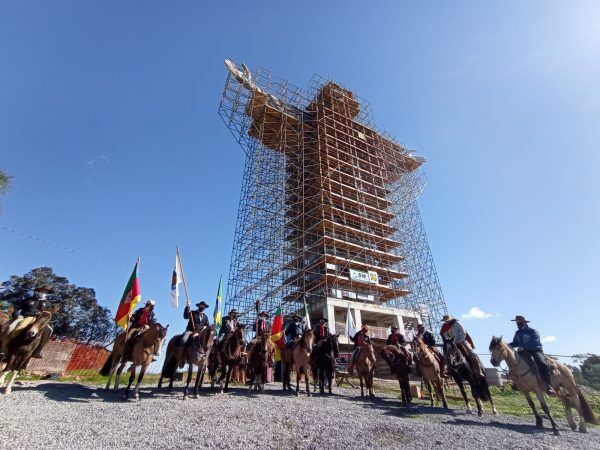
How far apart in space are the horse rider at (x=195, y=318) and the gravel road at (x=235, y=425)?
173cm

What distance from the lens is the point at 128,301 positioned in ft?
29.8

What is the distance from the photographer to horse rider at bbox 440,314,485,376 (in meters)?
9.44

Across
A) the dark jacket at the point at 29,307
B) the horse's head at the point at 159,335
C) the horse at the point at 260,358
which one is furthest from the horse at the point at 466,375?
the dark jacket at the point at 29,307

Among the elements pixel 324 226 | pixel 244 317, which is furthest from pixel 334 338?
pixel 324 226

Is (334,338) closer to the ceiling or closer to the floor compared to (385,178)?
closer to the floor

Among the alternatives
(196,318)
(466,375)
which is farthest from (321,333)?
(466,375)

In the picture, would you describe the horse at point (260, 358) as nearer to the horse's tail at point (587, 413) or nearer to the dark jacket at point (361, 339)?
the dark jacket at point (361, 339)

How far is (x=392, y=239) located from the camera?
3791 centimetres

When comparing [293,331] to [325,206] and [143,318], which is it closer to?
[143,318]

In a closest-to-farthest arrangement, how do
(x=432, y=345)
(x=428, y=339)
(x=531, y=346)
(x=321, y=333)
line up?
(x=531, y=346) < (x=432, y=345) < (x=428, y=339) < (x=321, y=333)

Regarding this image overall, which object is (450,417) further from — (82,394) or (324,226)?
(324,226)

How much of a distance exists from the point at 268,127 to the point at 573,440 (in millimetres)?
36018

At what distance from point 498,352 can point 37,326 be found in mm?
11393

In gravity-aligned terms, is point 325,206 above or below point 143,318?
above
